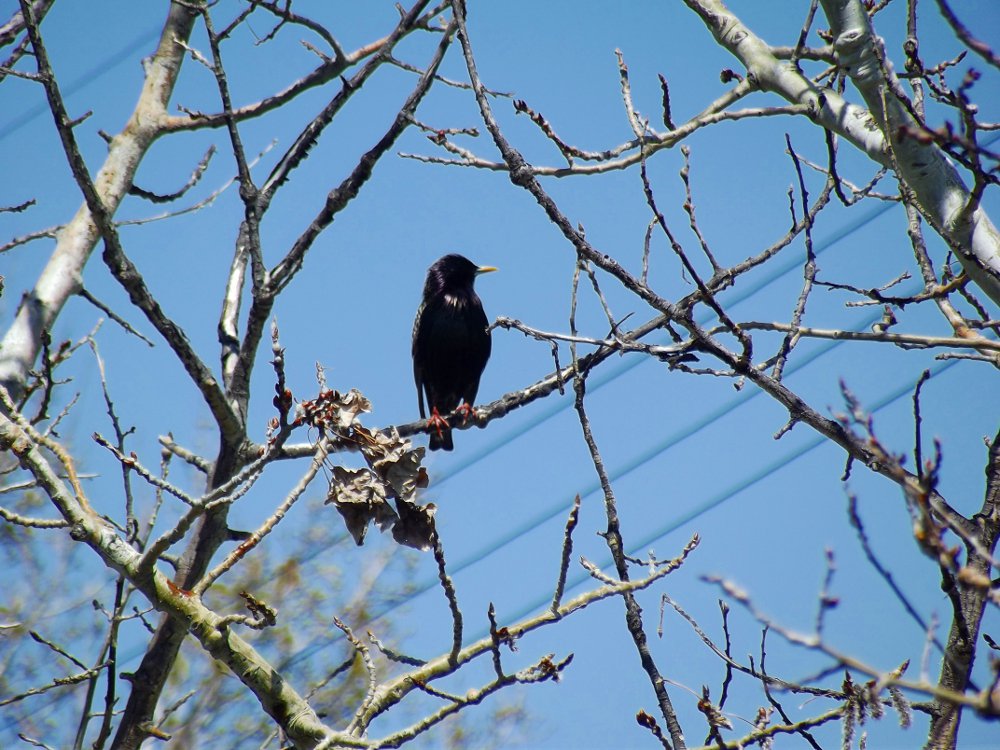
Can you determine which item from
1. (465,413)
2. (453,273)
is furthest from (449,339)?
(465,413)

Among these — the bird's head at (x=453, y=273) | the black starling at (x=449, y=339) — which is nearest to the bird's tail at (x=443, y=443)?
the black starling at (x=449, y=339)

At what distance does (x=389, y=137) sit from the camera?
15.4 ft

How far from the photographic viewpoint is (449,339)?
338 inches

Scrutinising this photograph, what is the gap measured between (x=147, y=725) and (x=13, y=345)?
193 centimetres

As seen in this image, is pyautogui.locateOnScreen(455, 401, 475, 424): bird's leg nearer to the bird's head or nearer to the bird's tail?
the bird's tail

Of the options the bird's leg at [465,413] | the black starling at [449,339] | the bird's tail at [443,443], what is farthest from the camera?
the black starling at [449,339]

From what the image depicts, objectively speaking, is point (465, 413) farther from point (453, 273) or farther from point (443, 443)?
point (453, 273)

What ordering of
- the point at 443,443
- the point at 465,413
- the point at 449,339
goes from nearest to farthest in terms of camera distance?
the point at 465,413, the point at 443,443, the point at 449,339

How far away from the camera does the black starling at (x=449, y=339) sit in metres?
8.59

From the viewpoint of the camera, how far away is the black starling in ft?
28.2

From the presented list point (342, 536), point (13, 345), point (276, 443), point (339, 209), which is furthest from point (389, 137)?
point (342, 536)

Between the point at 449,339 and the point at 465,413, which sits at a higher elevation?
the point at 449,339

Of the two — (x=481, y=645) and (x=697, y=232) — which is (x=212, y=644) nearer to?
(x=481, y=645)

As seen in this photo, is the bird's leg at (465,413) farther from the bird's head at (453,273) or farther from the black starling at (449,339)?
the bird's head at (453,273)
